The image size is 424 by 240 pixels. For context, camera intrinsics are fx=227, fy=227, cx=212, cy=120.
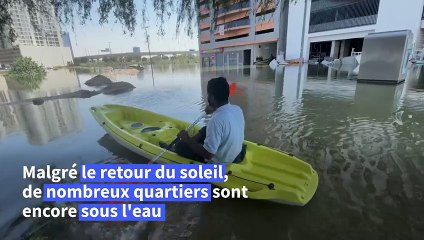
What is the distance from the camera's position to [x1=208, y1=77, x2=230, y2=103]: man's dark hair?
2.63 m

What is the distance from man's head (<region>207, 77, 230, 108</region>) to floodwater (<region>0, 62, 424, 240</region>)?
144 cm

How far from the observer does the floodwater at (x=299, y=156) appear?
2.65 m

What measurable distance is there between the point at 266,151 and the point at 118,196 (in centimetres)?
225

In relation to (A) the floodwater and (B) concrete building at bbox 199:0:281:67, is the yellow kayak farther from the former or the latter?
(B) concrete building at bbox 199:0:281:67

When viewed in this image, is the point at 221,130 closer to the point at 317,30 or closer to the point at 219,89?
the point at 219,89

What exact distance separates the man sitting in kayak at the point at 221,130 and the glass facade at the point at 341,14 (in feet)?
105

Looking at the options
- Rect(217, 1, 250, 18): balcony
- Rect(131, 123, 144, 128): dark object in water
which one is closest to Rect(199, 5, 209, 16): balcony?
Rect(217, 1, 250, 18): balcony

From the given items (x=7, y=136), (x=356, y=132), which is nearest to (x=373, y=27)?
(x=356, y=132)

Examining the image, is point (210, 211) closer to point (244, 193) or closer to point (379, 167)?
point (244, 193)

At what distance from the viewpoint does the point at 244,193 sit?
116 inches

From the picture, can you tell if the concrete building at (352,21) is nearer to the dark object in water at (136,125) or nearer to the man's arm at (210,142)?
the dark object in water at (136,125)

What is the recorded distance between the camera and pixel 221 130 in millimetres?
2684

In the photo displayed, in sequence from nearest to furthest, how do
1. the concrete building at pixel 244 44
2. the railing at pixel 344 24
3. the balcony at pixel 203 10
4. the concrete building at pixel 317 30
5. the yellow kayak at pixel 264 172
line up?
1. the yellow kayak at pixel 264 172
2. the balcony at pixel 203 10
3. the concrete building at pixel 317 30
4. the railing at pixel 344 24
5. the concrete building at pixel 244 44

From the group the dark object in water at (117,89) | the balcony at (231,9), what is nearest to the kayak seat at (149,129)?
the balcony at (231,9)
